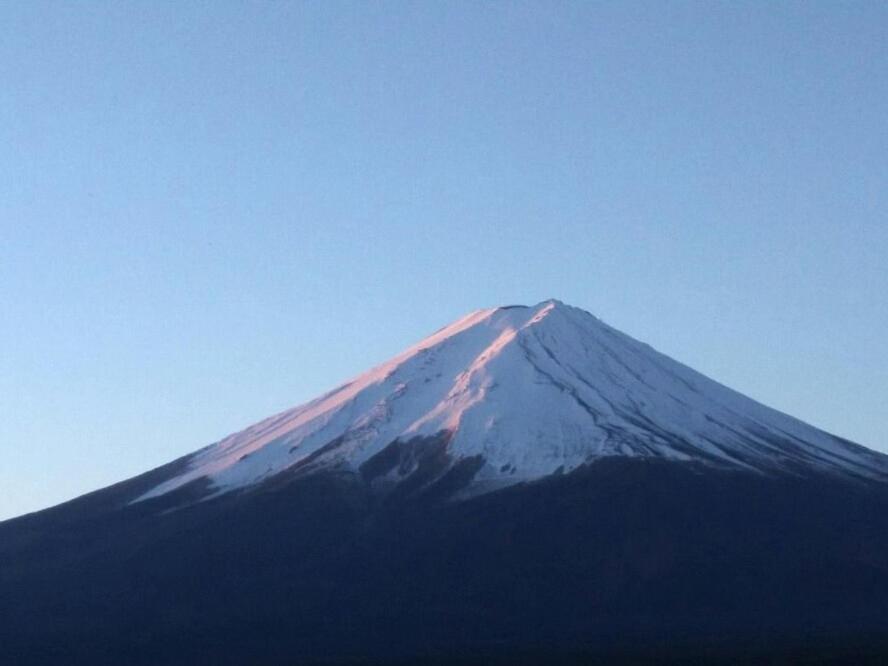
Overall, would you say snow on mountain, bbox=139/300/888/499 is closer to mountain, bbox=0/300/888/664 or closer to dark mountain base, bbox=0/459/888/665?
mountain, bbox=0/300/888/664

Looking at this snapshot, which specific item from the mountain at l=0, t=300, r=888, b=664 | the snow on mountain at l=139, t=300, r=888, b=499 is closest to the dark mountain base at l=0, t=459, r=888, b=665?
the mountain at l=0, t=300, r=888, b=664

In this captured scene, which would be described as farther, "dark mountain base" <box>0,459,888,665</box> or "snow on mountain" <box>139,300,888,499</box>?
"snow on mountain" <box>139,300,888,499</box>

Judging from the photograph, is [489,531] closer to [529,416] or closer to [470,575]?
[470,575]

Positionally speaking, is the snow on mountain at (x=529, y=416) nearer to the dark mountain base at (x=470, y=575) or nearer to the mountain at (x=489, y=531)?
the mountain at (x=489, y=531)

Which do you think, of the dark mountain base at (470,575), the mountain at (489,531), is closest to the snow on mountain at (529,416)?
the mountain at (489,531)

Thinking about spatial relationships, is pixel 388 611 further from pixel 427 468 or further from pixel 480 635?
pixel 427 468

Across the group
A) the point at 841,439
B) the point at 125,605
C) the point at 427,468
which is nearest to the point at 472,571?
the point at 427,468

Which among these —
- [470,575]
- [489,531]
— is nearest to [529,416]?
[489,531]
